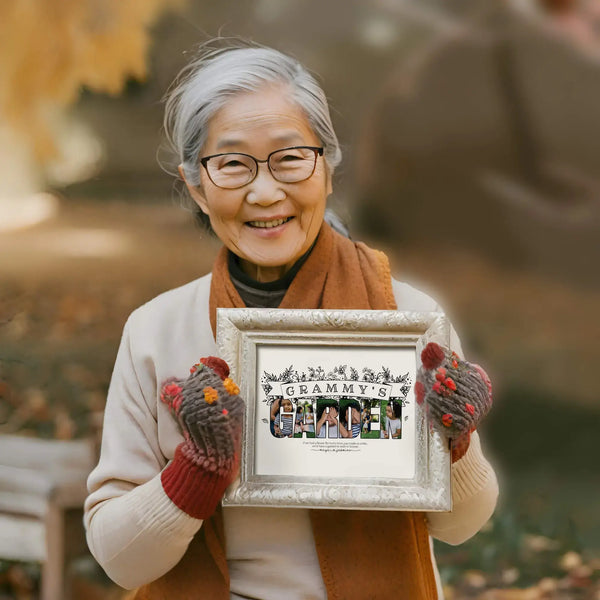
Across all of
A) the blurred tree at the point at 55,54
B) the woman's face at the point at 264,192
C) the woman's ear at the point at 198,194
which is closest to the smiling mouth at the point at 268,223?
the woman's face at the point at 264,192

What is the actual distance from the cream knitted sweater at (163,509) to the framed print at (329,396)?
0.12 m

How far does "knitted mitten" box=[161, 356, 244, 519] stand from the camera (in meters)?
1.22

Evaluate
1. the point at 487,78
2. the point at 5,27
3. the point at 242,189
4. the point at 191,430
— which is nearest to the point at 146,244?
the point at 5,27

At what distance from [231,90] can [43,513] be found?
186 cm

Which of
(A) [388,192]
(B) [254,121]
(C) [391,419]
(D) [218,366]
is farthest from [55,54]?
(C) [391,419]

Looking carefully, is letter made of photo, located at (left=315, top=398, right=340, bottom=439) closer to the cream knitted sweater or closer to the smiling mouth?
the cream knitted sweater

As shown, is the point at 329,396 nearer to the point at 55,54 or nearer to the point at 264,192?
the point at 264,192

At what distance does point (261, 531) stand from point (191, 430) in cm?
28

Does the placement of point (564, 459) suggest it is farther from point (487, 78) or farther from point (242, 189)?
point (242, 189)

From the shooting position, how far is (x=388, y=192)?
9.06 feet

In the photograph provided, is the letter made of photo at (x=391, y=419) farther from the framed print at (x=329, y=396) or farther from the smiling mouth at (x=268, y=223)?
the smiling mouth at (x=268, y=223)

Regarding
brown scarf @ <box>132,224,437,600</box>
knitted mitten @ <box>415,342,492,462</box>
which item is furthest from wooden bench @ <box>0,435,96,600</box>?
knitted mitten @ <box>415,342,492,462</box>

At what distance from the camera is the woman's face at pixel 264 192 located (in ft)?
4.57

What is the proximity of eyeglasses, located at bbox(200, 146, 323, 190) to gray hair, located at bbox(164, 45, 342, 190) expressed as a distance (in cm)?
7
